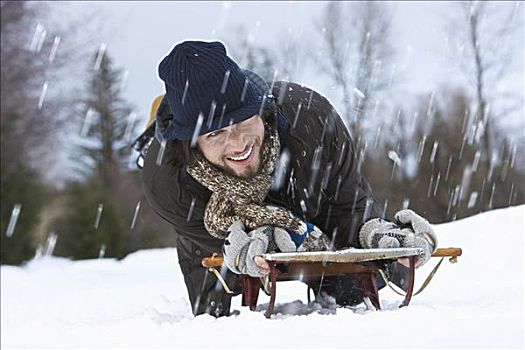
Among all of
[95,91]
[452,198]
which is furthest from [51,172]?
[452,198]

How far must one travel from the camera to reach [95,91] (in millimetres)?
18547

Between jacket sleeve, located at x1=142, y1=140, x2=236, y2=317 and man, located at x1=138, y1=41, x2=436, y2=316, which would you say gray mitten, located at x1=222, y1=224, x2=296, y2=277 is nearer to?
man, located at x1=138, y1=41, x2=436, y2=316

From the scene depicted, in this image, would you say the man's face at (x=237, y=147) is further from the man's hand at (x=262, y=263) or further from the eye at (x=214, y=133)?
the man's hand at (x=262, y=263)

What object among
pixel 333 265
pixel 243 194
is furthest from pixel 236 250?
pixel 333 265

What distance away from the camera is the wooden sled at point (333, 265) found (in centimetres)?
223

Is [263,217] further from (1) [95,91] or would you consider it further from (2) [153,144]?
(1) [95,91]

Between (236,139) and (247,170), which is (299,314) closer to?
(247,170)

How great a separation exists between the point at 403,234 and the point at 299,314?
554mm

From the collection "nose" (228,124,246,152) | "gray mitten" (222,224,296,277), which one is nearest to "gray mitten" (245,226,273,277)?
"gray mitten" (222,224,296,277)

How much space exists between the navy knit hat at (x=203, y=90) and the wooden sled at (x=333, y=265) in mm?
456

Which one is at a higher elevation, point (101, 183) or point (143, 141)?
point (143, 141)

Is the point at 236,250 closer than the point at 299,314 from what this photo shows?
Yes

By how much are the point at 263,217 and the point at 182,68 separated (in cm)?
56

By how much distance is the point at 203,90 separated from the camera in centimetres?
238
